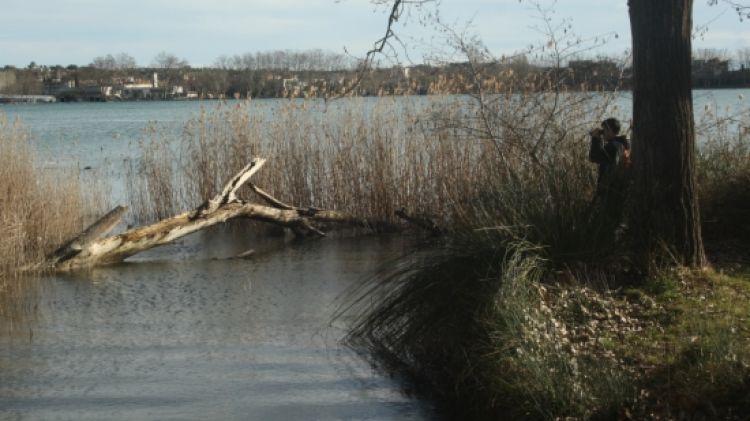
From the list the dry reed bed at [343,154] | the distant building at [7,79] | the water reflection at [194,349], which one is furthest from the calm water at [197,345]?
the distant building at [7,79]

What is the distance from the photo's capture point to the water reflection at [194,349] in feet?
25.6

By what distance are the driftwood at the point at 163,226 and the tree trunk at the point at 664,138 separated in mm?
7019

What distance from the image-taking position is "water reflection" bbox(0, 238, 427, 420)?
779 centimetres

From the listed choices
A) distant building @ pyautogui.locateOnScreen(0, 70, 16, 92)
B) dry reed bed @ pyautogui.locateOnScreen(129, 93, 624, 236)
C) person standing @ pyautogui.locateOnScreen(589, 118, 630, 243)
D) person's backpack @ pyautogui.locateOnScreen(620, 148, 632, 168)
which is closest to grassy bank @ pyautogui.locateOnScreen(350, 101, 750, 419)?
person standing @ pyautogui.locateOnScreen(589, 118, 630, 243)

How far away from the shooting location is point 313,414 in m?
7.52

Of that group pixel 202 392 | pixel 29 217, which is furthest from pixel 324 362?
pixel 29 217

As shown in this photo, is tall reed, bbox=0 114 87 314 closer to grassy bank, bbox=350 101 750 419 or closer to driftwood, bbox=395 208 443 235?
driftwood, bbox=395 208 443 235

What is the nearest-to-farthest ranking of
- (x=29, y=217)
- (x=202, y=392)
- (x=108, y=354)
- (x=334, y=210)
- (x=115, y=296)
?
(x=202, y=392) → (x=108, y=354) → (x=115, y=296) → (x=29, y=217) → (x=334, y=210)

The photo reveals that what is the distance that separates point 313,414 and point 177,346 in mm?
2504

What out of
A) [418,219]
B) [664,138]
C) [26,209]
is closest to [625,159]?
[664,138]

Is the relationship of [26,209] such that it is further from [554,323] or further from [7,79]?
[7,79]

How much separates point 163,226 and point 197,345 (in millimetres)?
4697

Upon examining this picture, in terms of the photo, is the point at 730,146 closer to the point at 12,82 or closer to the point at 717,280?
the point at 717,280

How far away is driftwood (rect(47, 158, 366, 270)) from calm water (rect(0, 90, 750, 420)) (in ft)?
0.87
